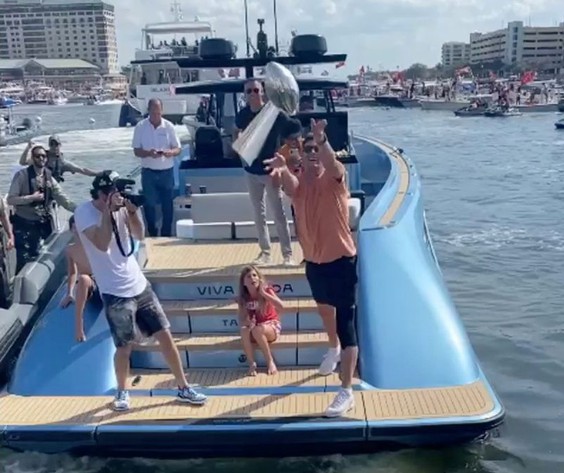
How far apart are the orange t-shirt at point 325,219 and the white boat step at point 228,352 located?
3.17ft

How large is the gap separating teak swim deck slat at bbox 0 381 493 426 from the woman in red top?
0.42 meters

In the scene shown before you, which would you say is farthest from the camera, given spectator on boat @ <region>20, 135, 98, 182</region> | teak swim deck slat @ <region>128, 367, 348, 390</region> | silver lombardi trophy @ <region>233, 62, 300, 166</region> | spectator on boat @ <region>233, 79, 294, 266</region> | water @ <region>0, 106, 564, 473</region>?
spectator on boat @ <region>20, 135, 98, 182</region>

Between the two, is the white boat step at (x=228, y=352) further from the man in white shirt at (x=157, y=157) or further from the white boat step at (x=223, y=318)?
the man in white shirt at (x=157, y=157)

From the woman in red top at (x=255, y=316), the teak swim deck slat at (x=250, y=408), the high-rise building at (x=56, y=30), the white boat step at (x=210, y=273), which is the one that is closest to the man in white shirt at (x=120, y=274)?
the teak swim deck slat at (x=250, y=408)

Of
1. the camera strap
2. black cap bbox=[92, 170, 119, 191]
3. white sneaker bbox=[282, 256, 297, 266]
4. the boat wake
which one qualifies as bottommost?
the boat wake

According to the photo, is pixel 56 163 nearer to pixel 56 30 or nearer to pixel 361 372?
pixel 361 372

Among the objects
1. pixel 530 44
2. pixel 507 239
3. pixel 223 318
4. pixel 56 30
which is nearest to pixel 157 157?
pixel 223 318

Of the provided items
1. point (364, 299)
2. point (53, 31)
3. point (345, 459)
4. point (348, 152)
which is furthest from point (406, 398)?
point (53, 31)

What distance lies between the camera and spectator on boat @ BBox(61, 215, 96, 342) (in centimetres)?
578

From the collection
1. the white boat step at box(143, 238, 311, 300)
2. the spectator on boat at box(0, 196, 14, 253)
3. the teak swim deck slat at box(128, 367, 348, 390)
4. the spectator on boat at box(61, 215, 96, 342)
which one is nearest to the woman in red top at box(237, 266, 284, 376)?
the teak swim deck slat at box(128, 367, 348, 390)

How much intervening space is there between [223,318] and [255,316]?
0.45 meters

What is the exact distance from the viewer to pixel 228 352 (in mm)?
5773

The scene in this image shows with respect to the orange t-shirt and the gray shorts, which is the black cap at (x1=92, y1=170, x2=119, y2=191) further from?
the orange t-shirt

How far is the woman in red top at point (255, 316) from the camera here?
5594 mm
